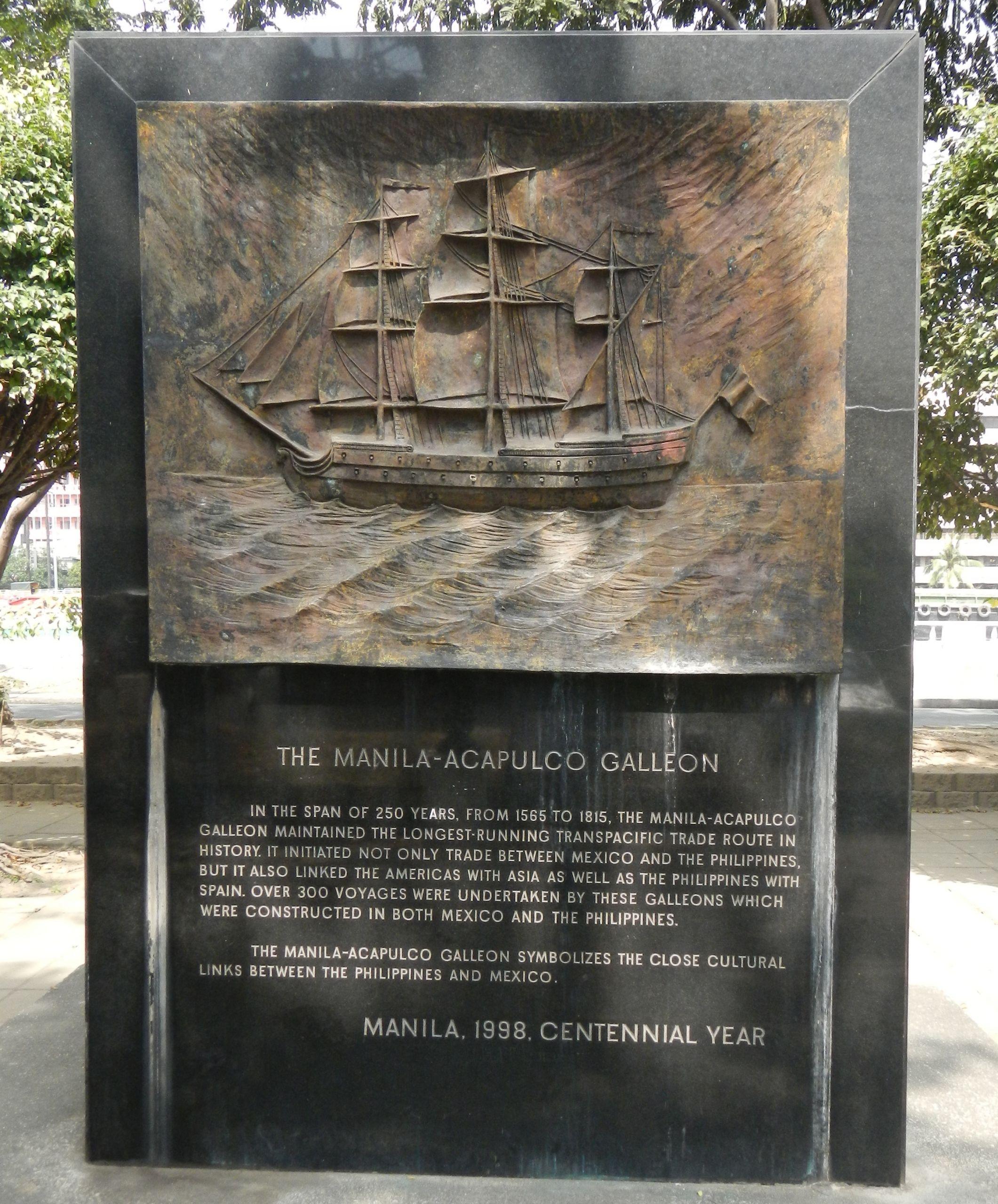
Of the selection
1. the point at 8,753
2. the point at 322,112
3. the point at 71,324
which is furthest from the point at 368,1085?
the point at 8,753

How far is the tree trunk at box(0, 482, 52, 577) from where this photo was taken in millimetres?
10875

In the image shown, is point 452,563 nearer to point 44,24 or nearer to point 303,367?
point 303,367

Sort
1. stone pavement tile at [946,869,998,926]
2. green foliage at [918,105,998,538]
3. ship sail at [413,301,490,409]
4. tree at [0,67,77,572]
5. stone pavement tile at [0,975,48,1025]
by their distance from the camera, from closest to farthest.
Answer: ship sail at [413,301,490,409]
stone pavement tile at [0,975,48,1025]
tree at [0,67,77,572]
stone pavement tile at [946,869,998,926]
green foliage at [918,105,998,538]

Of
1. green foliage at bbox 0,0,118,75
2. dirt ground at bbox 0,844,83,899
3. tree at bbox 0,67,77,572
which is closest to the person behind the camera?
tree at bbox 0,67,77,572

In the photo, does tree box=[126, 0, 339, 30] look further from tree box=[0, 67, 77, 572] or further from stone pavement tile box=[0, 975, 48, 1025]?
stone pavement tile box=[0, 975, 48, 1025]

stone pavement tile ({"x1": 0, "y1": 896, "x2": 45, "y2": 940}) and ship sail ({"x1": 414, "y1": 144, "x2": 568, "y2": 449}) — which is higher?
ship sail ({"x1": 414, "y1": 144, "x2": 568, "y2": 449})

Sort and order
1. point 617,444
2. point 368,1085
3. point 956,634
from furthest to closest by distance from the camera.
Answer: point 956,634 < point 368,1085 < point 617,444

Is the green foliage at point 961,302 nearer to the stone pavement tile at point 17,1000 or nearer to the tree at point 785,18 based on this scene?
the tree at point 785,18

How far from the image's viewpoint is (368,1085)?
4.03 meters

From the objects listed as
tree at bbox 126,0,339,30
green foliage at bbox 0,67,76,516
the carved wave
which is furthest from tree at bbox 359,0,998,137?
the carved wave

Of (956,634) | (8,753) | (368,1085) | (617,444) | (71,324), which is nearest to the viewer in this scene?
(617,444)

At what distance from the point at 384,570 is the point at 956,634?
25013 mm

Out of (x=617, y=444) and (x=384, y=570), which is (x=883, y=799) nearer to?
(x=617, y=444)

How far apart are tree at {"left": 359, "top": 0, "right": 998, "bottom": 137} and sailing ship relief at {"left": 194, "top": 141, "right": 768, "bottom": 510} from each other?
34.7 ft
